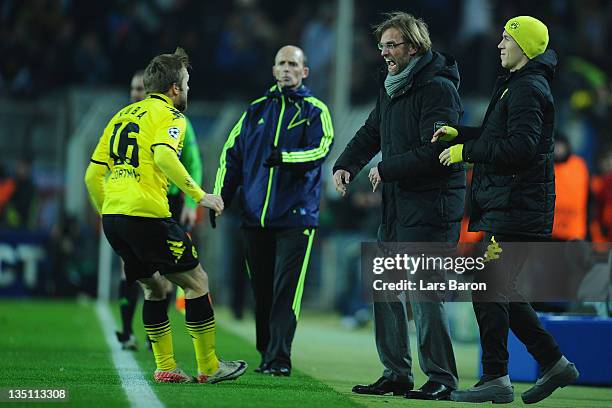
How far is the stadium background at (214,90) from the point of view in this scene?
1933 cm

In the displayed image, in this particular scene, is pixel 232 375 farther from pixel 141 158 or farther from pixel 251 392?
pixel 141 158

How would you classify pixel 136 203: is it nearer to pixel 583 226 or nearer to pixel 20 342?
pixel 20 342

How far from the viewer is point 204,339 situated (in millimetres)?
7828

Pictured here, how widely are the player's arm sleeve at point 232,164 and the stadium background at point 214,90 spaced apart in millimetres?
6886

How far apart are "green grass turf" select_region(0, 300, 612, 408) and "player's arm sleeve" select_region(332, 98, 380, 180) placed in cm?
137

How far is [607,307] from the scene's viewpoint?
10125 millimetres

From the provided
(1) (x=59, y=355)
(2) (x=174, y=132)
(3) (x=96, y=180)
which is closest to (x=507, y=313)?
(2) (x=174, y=132)

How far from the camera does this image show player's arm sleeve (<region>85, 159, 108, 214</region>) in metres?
8.09

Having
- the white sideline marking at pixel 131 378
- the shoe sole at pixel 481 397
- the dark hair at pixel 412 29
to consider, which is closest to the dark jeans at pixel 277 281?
the white sideline marking at pixel 131 378

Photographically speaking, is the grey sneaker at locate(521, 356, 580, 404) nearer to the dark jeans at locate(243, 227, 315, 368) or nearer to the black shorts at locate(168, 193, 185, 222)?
the dark jeans at locate(243, 227, 315, 368)

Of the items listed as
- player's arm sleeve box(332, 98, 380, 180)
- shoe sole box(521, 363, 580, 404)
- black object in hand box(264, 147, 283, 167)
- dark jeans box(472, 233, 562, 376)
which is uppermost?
player's arm sleeve box(332, 98, 380, 180)

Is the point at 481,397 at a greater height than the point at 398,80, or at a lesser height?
lesser

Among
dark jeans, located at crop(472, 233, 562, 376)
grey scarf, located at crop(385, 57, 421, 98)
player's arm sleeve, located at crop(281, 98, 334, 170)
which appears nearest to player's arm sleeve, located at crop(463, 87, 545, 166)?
dark jeans, located at crop(472, 233, 562, 376)

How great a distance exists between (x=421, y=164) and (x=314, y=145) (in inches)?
70.4
